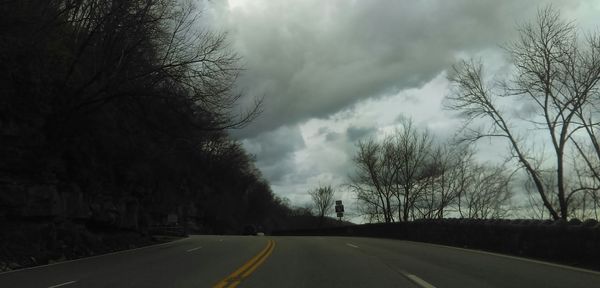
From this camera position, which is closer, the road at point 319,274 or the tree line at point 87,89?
the road at point 319,274

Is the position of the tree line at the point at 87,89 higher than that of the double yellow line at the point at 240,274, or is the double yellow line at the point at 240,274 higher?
the tree line at the point at 87,89

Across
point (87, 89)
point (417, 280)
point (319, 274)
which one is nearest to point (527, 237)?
point (417, 280)

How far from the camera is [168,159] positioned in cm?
3938

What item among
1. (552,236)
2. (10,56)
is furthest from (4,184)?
(552,236)

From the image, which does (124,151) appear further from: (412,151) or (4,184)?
(412,151)

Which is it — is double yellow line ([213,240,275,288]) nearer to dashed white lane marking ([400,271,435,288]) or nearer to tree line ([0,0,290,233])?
dashed white lane marking ([400,271,435,288])

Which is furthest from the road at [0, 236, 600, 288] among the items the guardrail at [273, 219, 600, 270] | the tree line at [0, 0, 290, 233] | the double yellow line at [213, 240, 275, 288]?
the tree line at [0, 0, 290, 233]

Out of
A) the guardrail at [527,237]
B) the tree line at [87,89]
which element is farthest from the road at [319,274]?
the tree line at [87,89]

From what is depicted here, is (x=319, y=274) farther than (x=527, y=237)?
No

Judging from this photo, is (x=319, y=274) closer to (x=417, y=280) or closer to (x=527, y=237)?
(x=417, y=280)

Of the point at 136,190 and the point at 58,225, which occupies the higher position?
the point at 136,190

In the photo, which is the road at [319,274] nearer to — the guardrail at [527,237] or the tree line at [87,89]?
the guardrail at [527,237]

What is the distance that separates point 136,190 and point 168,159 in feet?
15.3

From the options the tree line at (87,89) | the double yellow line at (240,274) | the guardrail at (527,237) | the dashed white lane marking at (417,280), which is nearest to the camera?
the dashed white lane marking at (417,280)
